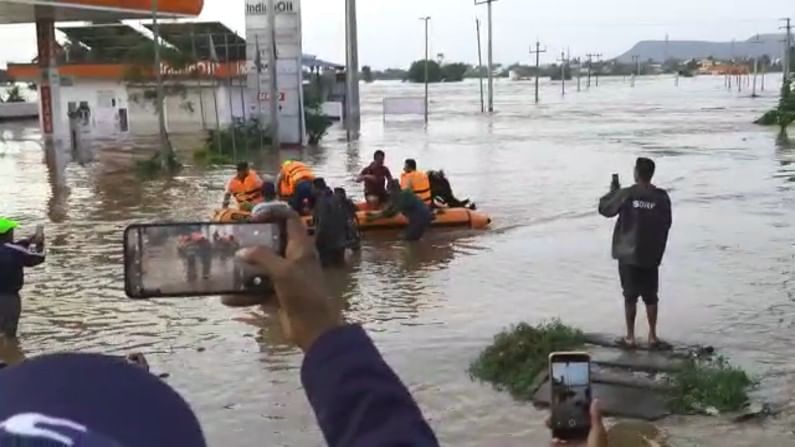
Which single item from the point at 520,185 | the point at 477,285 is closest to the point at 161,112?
the point at 520,185

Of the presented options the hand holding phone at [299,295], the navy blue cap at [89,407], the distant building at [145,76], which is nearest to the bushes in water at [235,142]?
the distant building at [145,76]

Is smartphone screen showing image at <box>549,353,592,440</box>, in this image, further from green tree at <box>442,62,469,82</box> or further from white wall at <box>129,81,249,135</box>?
green tree at <box>442,62,469,82</box>

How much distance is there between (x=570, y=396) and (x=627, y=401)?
472 cm

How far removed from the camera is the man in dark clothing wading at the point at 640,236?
8805 mm

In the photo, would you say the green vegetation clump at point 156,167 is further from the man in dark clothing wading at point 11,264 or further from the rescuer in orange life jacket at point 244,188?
the man in dark clothing wading at point 11,264

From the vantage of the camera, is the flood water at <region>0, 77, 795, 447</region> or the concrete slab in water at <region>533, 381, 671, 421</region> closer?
the concrete slab in water at <region>533, 381, 671, 421</region>

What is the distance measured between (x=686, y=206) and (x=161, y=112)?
1347 cm

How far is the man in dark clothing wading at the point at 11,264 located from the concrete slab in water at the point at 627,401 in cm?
407

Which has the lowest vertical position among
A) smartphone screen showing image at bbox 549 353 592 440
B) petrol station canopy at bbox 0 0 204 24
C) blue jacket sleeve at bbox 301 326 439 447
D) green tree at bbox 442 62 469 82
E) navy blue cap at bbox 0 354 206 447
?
green tree at bbox 442 62 469 82

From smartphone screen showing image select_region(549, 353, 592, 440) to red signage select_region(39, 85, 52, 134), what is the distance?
35.3 metres

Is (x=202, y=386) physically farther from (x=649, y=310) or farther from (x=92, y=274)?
(x=92, y=274)

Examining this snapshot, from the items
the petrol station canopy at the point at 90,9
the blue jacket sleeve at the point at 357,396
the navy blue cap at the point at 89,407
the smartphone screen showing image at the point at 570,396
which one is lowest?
the smartphone screen showing image at the point at 570,396

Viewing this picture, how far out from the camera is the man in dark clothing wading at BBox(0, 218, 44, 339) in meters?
8.87

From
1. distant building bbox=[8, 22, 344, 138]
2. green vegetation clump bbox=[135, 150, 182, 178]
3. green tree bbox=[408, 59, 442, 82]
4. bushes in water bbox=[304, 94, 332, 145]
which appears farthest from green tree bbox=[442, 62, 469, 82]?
green vegetation clump bbox=[135, 150, 182, 178]
